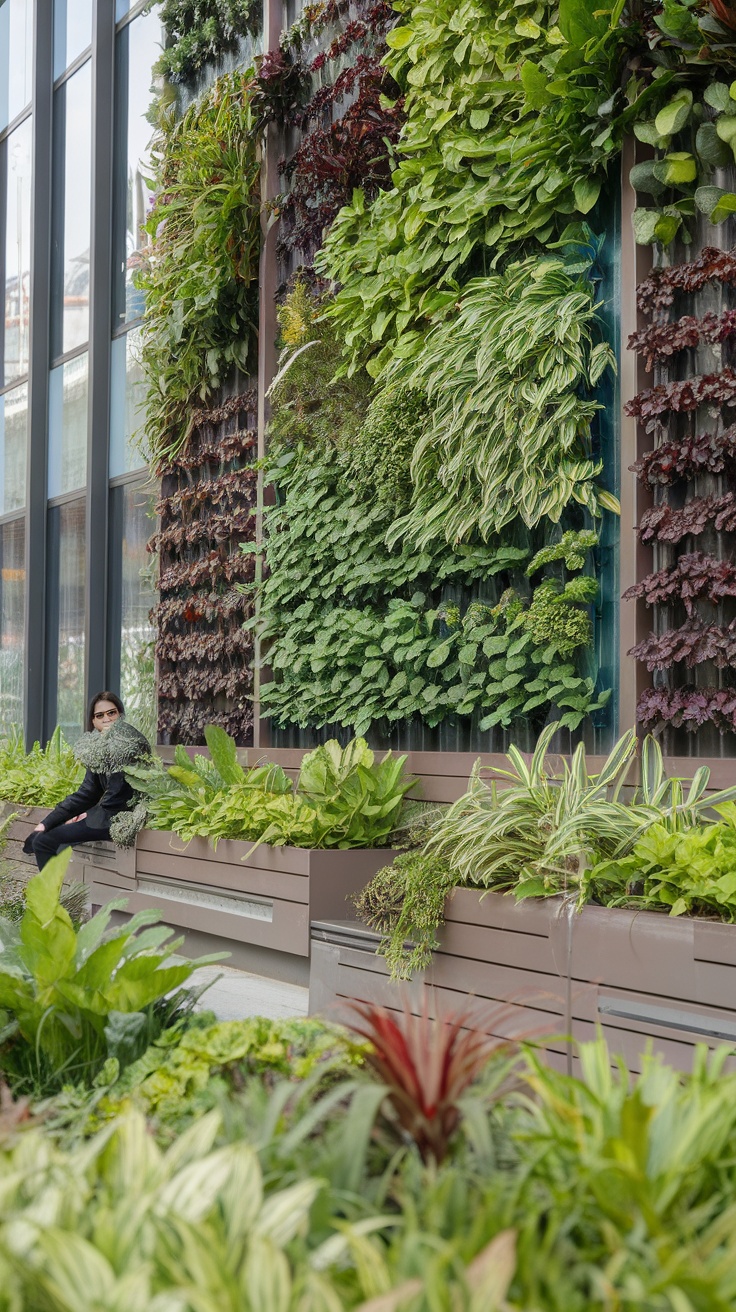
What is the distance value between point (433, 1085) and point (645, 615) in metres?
2.94

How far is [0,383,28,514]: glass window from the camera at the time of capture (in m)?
10.4

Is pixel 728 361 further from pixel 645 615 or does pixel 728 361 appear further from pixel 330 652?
pixel 330 652

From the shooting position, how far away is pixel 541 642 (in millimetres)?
4539

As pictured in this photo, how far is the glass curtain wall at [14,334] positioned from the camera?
408 inches

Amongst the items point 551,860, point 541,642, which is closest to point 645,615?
point 541,642

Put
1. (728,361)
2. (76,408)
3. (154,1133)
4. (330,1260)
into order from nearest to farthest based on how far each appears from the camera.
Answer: (330,1260)
(154,1133)
(728,361)
(76,408)

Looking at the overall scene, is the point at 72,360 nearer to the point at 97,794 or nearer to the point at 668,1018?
the point at 97,794

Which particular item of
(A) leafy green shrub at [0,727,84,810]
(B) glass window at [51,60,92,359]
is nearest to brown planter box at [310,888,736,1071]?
(A) leafy green shrub at [0,727,84,810]

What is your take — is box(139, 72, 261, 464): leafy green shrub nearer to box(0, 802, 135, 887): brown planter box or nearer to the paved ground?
box(0, 802, 135, 887): brown planter box

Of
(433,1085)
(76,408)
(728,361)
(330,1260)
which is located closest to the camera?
(330,1260)

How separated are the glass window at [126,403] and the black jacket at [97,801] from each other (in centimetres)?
306

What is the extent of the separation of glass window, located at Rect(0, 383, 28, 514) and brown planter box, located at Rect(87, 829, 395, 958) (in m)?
5.50

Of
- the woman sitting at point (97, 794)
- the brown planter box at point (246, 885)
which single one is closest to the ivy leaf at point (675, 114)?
the brown planter box at point (246, 885)

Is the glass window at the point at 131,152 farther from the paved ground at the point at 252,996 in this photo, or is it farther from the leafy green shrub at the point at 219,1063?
the leafy green shrub at the point at 219,1063
